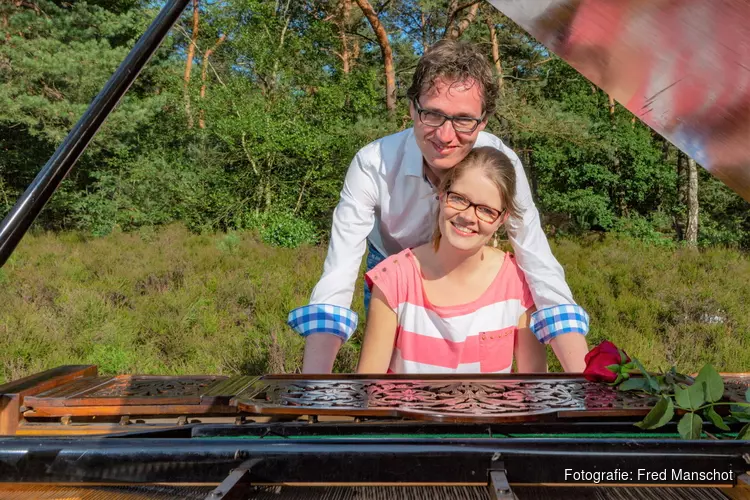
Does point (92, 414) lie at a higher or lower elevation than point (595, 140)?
lower

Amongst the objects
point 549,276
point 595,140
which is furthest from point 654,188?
point 549,276

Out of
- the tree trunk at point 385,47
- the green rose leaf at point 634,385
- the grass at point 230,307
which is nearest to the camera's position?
the green rose leaf at point 634,385

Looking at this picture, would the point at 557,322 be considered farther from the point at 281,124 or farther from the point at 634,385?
the point at 281,124

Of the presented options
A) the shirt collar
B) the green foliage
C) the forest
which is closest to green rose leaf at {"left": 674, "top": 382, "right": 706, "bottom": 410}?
the shirt collar

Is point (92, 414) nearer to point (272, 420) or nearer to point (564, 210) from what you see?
point (272, 420)

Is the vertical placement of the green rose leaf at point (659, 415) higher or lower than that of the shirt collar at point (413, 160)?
lower

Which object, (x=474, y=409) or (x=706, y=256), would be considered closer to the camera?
(x=474, y=409)

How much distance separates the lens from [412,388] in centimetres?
147

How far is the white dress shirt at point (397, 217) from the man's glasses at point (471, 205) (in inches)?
8.5

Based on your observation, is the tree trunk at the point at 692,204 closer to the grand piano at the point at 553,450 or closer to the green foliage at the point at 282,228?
the green foliage at the point at 282,228

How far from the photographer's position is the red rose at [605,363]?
1.56 m

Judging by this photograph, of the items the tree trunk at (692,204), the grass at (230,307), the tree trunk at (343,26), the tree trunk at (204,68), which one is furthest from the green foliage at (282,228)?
the tree trunk at (692,204)

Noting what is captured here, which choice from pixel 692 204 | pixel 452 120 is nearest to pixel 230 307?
pixel 452 120

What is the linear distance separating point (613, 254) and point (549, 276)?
7.90 m
